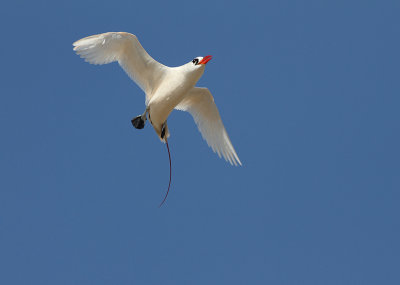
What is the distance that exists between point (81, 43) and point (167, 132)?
268 cm

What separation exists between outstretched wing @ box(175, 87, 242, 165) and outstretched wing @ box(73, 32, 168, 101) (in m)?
1.61

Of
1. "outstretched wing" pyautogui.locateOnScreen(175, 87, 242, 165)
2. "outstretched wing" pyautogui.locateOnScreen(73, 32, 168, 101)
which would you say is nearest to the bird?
"outstretched wing" pyautogui.locateOnScreen(73, 32, 168, 101)

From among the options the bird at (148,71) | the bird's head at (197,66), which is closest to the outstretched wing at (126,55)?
the bird at (148,71)

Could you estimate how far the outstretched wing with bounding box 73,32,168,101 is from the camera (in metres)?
11.7

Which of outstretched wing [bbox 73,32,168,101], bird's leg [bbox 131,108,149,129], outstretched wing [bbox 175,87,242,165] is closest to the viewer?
outstretched wing [bbox 73,32,168,101]

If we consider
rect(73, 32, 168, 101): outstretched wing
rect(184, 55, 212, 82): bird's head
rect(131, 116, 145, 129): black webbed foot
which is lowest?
rect(131, 116, 145, 129): black webbed foot

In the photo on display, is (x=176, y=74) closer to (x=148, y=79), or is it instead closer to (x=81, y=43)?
(x=148, y=79)

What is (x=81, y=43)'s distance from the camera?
11648 mm

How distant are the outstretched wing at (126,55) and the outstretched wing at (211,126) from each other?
1.61 meters

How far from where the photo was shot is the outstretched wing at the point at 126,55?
38.4 ft

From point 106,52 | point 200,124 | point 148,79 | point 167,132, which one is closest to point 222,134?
point 200,124

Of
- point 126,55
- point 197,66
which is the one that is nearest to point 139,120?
point 126,55

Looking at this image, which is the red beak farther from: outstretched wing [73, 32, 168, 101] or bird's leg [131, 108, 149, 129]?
bird's leg [131, 108, 149, 129]

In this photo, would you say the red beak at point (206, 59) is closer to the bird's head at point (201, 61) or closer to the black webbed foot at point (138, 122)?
the bird's head at point (201, 61)
